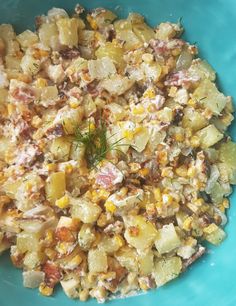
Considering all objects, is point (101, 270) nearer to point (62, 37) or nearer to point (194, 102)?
point (194, 102)

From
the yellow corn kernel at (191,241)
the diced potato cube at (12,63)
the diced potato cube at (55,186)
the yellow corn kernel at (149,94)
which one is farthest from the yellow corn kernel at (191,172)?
the diced potato cube at (12,63)

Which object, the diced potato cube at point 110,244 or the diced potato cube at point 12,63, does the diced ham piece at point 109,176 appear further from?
the diced potato cube at point 12,63

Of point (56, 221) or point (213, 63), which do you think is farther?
point (213, 63)

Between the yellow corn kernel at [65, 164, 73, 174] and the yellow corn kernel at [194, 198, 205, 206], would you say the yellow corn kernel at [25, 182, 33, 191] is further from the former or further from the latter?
the yellow corn kernel at [194, 198, 205, 206]

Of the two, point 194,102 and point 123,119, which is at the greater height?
point 194,102

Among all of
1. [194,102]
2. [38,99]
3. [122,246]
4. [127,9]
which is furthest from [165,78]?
[122,246]

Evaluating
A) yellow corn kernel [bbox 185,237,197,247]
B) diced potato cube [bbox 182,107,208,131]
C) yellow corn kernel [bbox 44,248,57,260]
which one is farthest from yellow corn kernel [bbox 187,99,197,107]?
yellow corn kernel [bbox 44,248,57,260]
